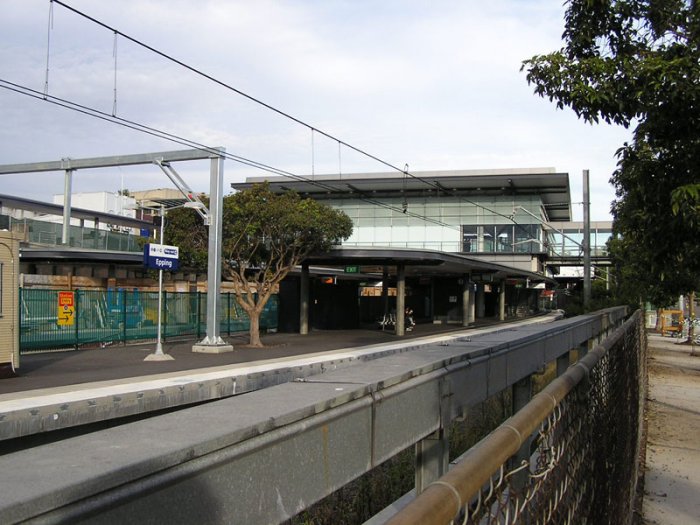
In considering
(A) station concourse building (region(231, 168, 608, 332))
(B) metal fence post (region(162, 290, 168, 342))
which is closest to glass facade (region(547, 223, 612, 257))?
(A) station concourse building (region(231, 168, 608, 332))

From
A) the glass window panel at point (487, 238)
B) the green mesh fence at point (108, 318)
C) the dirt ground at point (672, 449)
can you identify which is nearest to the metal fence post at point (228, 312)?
the green mesh fence at point (108, 318)

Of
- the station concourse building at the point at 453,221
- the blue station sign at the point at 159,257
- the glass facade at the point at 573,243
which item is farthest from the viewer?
the glass facade at the point at 573,243

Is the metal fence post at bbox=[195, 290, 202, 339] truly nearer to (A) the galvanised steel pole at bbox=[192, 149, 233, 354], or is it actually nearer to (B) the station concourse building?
(A) the galvanised steel pole at bbox=[192, 149, 233, 354]

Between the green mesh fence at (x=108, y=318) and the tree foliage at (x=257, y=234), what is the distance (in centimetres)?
231

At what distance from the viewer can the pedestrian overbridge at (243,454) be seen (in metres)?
1.60

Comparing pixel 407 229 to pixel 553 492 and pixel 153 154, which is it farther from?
pixel 553 492

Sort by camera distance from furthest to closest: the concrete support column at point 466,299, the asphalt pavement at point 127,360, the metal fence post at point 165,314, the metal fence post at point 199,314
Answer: the concrete support column at point 466,299, the metal fence post at point 199,314, the metal fence post at point 165,314, the asphalt pavement at point 127,360

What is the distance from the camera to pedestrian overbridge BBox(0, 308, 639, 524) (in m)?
1.60

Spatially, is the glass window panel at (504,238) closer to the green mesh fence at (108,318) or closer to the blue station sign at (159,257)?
the green mesh fence at (108,318)

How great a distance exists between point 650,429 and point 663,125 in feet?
19.8

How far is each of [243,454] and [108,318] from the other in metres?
21.2

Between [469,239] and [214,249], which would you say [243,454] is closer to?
[214,249]

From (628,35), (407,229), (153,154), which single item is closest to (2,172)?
(153,154)

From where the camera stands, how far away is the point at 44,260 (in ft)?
94.9
